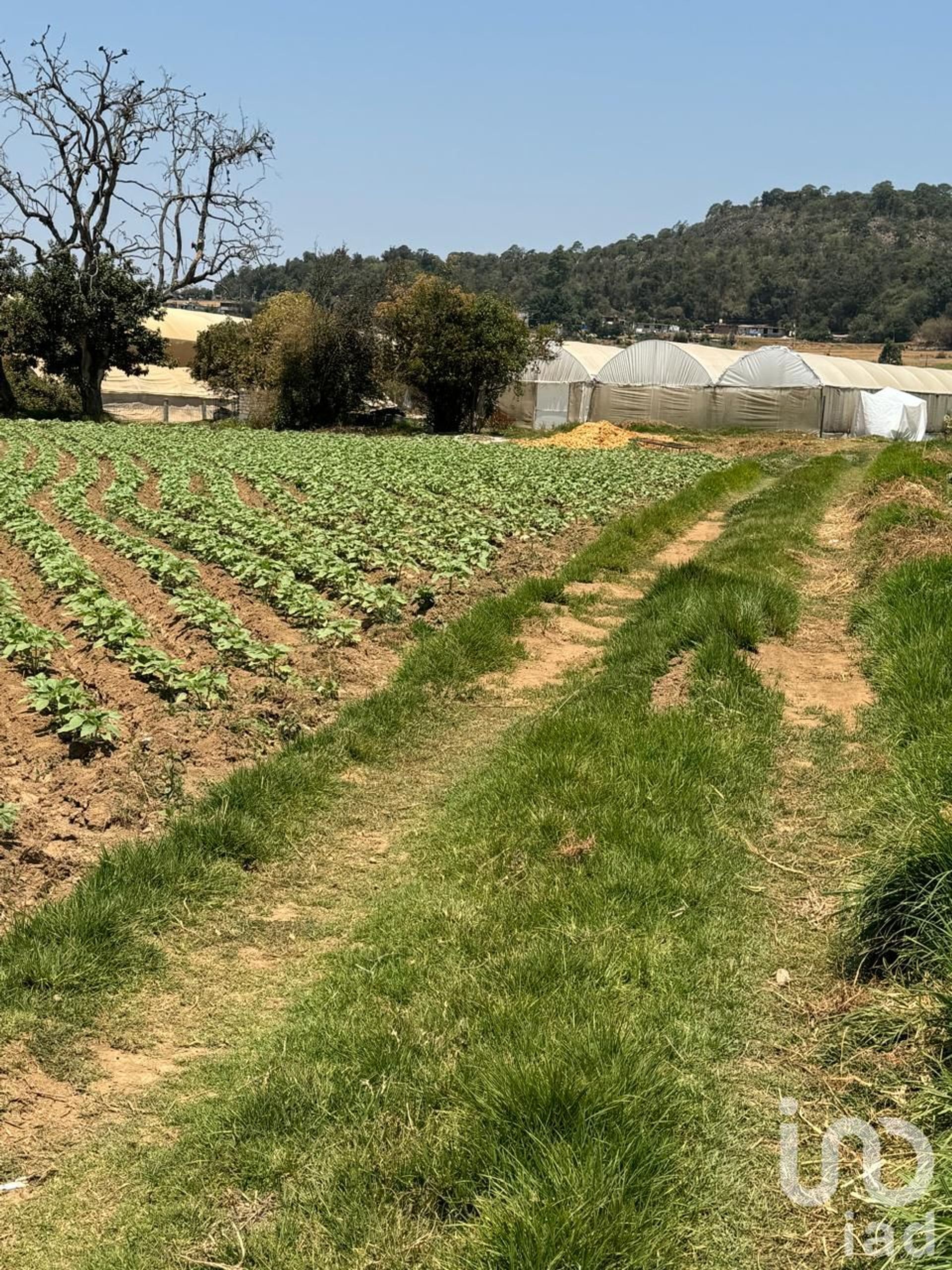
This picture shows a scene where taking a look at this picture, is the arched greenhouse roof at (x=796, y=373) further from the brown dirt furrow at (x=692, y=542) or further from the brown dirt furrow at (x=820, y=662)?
the brown dirt furrow at (x=820, y=662)

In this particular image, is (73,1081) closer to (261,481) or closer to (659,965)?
(659,965)

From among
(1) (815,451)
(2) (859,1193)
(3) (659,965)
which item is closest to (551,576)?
(3) (659,965)

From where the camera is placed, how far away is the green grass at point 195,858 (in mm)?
4195

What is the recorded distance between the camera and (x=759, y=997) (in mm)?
3934

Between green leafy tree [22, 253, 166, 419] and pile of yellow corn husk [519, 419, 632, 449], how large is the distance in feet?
58.4

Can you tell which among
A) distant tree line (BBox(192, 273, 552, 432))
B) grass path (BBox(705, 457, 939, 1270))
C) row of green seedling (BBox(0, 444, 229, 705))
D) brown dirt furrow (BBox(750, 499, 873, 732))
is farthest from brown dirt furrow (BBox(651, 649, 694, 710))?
distant tree line (BBox(192, 273, 552, 432))

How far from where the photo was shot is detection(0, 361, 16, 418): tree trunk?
42.5 meters

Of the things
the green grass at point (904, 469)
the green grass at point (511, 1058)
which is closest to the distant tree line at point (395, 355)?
the green grass at point (904, 469)

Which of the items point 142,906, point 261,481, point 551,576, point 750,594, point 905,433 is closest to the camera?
point 142,906

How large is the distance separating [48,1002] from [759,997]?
281 cm

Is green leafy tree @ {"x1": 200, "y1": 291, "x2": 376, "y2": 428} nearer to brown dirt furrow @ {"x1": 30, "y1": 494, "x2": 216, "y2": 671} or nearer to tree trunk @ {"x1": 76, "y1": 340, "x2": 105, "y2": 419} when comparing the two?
tree trunk @ {"x1": 76, "y1": 340, "x2": 105, "y2": 419}

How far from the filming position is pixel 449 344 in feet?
132

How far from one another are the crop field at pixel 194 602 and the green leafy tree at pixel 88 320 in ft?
70.2

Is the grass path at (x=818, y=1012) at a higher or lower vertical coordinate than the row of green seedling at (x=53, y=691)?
lower
